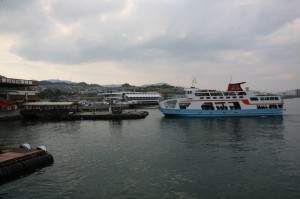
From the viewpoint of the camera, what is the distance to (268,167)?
2142 cm

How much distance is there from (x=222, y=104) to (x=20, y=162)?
5340 cm

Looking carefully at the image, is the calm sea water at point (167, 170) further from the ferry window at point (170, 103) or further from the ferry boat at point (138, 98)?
→ the ferry boat at point (138, 98)

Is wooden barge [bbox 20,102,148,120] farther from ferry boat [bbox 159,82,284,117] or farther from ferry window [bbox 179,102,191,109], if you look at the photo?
ferry window [bbox 179,102,191,109]

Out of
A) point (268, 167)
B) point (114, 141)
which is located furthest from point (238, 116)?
point (268, 167)

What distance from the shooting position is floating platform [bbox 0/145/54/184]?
743 inches

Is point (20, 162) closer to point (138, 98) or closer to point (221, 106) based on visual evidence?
point (221, 106)

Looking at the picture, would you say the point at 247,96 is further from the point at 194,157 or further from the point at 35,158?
the point at 35,158

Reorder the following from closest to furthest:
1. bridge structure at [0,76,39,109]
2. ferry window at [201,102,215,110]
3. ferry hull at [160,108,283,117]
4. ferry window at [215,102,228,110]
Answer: ferry hull at [160,108,283,117], ferry window at [201,102,215,110], ferry window at [215,102,228,110], bridge structure at [0,76,39,109]

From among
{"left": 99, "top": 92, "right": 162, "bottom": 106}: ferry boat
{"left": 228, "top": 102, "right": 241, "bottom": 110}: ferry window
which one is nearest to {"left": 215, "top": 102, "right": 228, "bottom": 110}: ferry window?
{"left": 228, "top": 102, "right": 241, "bottom": 110}: ferry window

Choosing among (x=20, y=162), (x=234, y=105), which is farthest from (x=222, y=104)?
(x=20, y=162)

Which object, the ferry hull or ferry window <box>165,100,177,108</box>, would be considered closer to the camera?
the ferry hull

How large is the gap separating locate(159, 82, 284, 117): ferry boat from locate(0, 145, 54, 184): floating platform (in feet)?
146

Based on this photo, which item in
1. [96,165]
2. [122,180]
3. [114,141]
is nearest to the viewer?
[122,180]

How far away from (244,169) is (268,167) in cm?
209
